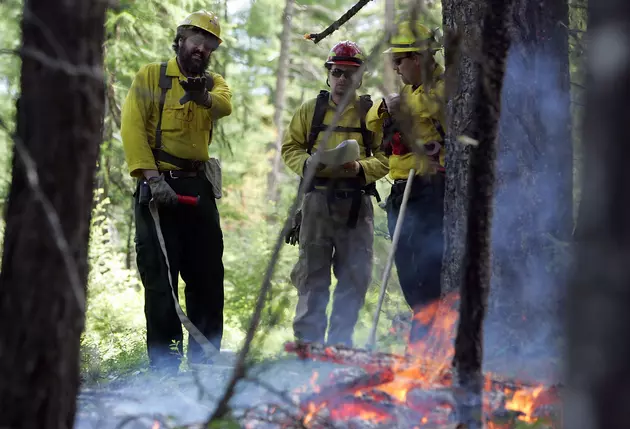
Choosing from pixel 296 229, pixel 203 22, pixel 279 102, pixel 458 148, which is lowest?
pixel 296 229

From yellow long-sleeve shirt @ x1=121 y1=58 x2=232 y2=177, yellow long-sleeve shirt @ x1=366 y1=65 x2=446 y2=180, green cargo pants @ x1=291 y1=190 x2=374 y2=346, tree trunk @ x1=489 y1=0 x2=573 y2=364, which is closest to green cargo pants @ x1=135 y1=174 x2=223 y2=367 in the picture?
yellow long-sleeve shirt @ x1=121 y1=58 x2=232 y2=177

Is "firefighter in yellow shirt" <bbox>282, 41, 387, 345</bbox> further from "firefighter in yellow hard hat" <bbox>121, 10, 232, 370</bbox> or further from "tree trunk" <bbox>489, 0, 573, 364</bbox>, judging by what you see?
"tree trunk" <bbox>489, 0, 573, 364</bbox>

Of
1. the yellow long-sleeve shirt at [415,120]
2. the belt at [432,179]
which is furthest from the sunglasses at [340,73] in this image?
the belt at [432,179]

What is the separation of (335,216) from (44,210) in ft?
14.8

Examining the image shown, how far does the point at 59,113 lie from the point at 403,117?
1227 mm

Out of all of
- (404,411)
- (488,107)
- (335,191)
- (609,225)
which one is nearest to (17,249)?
(609,225)

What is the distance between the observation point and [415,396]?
400 cm

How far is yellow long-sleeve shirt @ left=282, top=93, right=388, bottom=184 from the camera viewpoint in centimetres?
662

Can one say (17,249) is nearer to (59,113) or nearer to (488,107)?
(59,113)

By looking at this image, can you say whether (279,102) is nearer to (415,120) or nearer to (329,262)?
(329,262)

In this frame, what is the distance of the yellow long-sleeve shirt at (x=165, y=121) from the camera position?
5.96 metres

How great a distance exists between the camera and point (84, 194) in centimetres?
245

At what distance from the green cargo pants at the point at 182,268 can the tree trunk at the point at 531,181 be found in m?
2.30

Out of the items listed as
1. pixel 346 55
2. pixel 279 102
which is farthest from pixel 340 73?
pixel 279 102
